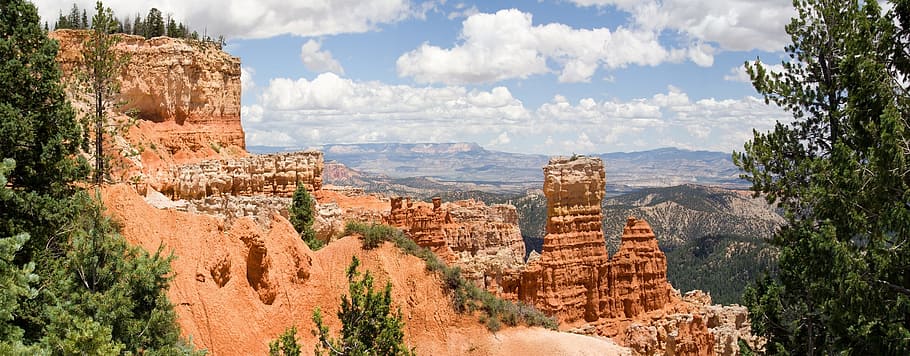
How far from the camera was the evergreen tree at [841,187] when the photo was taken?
13383 mm

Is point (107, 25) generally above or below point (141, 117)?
above

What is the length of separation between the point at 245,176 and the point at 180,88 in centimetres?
782

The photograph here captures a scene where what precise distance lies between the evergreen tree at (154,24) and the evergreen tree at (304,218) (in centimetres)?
2527

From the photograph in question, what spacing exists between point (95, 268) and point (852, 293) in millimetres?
14875

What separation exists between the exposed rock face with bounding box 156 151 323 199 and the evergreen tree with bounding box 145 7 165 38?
1550 cm

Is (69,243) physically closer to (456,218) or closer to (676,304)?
(456,218)

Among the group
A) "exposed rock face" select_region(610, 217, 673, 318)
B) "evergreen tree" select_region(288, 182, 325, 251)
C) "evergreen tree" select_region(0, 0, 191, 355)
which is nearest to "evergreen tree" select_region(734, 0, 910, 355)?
"evergreen tree" select_region(0, 0, 191, 355)

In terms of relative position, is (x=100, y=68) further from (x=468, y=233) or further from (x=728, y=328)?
(x=728, y=328)

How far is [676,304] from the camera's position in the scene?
41.2 metres

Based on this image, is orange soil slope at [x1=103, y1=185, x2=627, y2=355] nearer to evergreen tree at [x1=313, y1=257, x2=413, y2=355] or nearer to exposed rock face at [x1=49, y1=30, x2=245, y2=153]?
evergreen tree at [x1=313, y1=257, x2=413, y2=355]

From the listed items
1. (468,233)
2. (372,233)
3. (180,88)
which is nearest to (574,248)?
(468,233)

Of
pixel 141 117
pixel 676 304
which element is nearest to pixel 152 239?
pixel 141 117

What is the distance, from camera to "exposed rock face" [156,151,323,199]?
37.0 meters

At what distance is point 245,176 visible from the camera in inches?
1608
